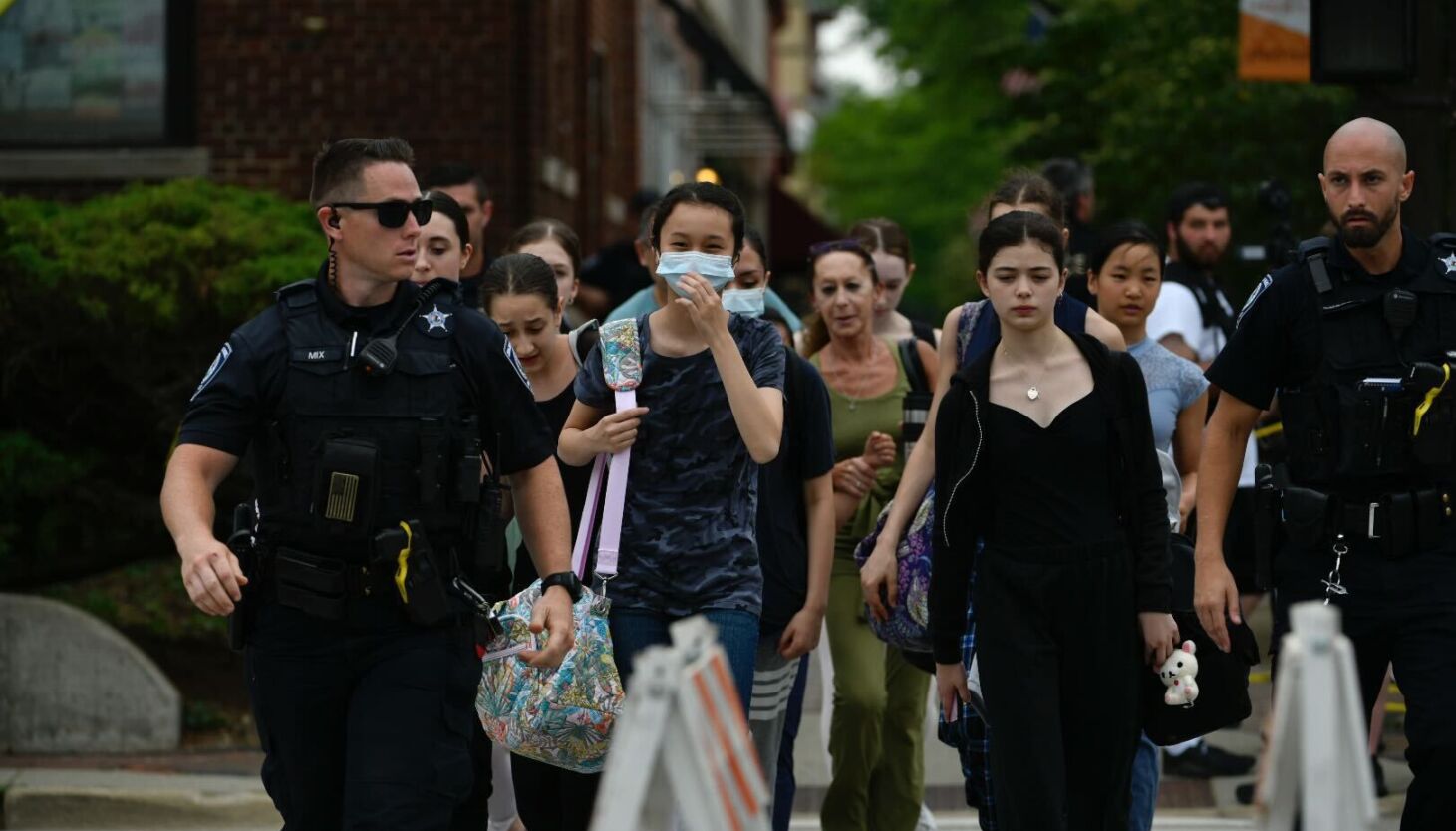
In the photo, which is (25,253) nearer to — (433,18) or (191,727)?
(191,727)

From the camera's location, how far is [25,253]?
34.3ft

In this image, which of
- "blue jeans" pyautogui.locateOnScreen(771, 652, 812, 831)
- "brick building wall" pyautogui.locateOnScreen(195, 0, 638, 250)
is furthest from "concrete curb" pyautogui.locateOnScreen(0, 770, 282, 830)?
"brick building wall" pyautogui.locateOnScreen(195, 0, 638, 250)

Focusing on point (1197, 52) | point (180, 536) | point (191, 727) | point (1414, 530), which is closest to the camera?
point (180, 536)

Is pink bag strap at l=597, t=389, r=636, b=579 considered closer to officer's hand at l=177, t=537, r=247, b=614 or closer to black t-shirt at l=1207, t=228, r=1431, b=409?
officer's hand at l=177, t=537, r=247, b=614

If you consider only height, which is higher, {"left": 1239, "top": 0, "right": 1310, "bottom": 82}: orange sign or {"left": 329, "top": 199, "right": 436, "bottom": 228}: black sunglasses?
{"left": 1239, "top": 0, "right": 1310, "bottom": 82}: orange sign

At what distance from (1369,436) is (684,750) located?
2.62 meters

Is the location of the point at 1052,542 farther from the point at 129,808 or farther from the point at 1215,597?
the point at 129,808

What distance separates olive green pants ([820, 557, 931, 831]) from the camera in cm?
737

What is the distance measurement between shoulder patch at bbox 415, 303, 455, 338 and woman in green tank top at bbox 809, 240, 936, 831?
7.59 feet

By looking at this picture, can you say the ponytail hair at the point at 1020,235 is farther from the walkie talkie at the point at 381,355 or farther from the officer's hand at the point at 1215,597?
the walkie talkie at the point at 381,355

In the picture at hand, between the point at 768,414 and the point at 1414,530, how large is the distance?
5.59 ft

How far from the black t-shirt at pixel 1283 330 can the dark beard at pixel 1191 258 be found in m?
3.38

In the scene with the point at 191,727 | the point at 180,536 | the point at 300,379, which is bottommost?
the point at 191,727

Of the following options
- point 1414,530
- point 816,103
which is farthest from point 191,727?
point 816,103
